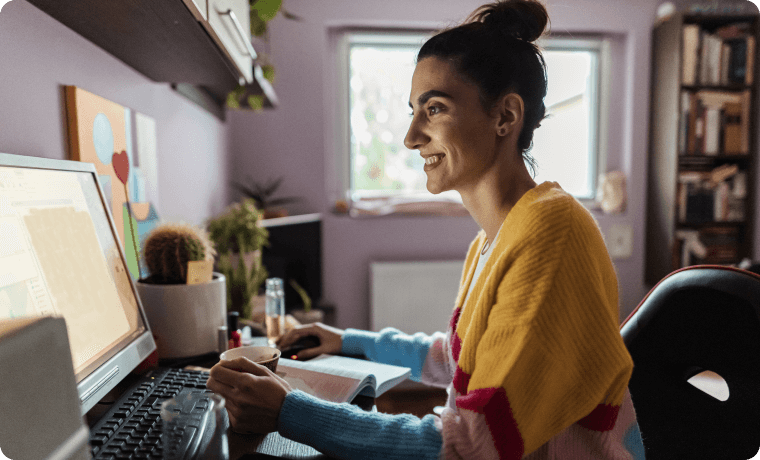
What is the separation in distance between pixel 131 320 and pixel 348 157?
2270 mm

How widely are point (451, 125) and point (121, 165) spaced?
76cm

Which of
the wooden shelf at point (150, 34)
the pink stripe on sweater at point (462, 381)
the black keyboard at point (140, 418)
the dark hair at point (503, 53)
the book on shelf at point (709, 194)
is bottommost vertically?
the black keyboard at point (140, 418)

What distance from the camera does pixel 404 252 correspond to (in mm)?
2947

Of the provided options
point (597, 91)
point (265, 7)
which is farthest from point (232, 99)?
point (597, 91)

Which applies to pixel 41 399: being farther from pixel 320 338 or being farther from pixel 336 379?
pixel 320 338

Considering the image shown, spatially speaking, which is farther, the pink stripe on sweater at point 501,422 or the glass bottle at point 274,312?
the glass bottle at point 274,312

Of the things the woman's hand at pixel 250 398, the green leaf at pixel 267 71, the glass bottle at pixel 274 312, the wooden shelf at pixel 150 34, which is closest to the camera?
the woman's hand at pixel 250 398

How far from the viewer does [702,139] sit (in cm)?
284

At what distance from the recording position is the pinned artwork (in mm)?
879

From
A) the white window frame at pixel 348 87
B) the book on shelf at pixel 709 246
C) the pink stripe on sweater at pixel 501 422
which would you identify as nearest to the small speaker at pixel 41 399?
the pink stripe on sweater at pixel 501 422

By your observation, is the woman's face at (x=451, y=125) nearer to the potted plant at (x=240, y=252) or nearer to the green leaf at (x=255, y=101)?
the potted plant at (x=240, y=252)

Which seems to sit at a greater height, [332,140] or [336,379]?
[332,140]

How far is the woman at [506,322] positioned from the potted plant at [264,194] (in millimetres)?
1894

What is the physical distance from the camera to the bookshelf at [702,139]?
9.12 ft
